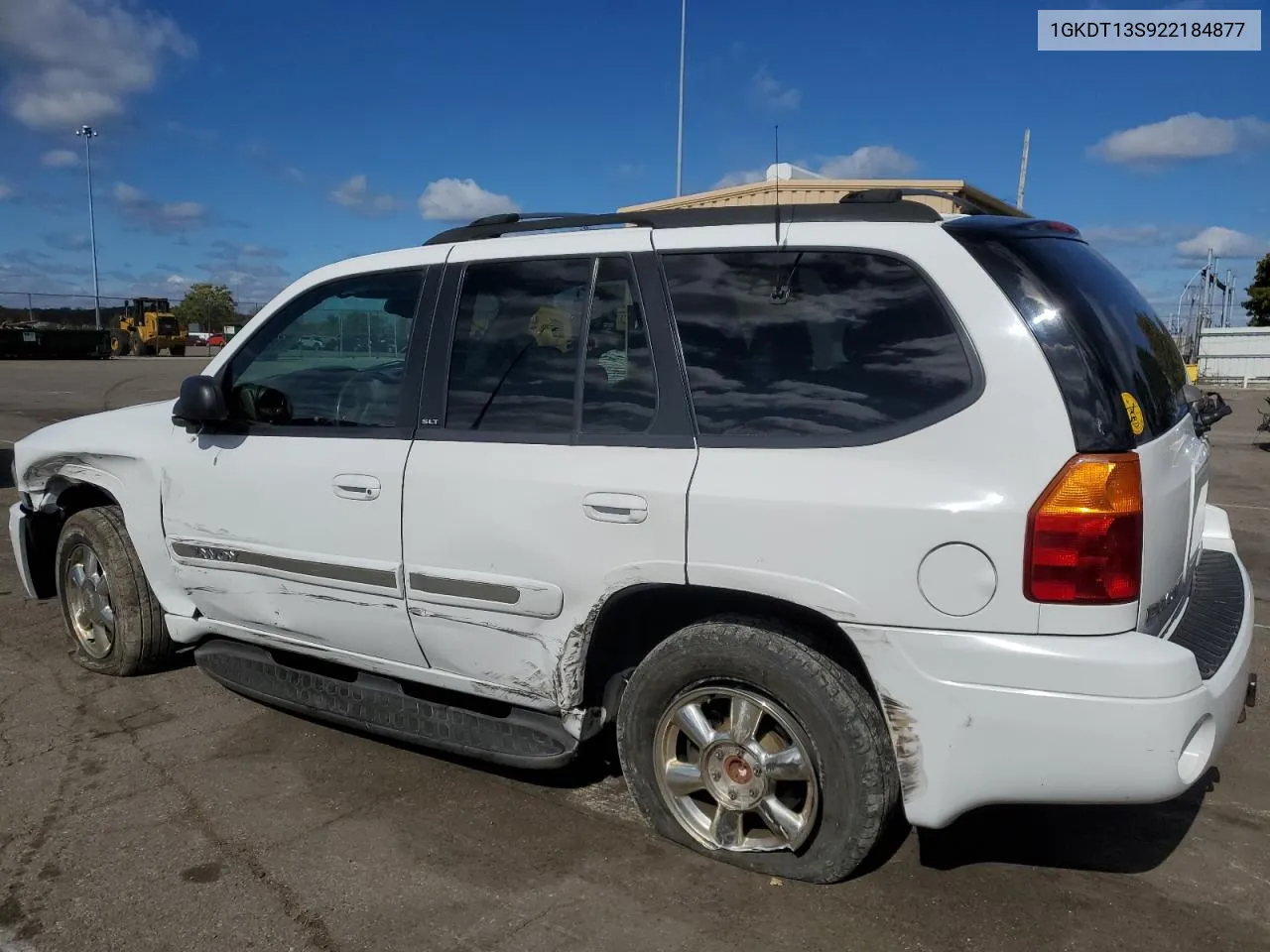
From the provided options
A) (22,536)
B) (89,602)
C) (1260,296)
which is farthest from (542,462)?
(1260,296)

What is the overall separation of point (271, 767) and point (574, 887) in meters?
1.42

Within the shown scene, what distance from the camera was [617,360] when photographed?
3.06 m

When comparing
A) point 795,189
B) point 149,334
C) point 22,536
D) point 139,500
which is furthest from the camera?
point 149,334

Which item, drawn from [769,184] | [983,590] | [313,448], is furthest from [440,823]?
[769,184]

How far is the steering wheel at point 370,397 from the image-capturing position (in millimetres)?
3484

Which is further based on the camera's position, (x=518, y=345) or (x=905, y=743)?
(x=518, y=345)

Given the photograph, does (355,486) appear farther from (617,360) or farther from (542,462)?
(617,360)

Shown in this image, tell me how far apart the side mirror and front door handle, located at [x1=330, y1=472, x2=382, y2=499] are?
25.0 inches

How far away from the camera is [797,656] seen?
269 centimetres

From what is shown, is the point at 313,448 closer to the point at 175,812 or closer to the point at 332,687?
the point at 332,687

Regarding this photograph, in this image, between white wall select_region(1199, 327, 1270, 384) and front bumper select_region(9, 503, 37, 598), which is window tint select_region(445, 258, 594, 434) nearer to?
front bumper select_region(9, 503, 37, 598)

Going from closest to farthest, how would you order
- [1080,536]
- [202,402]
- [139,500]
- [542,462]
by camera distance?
1. [1080,536]
2. [542,462]
3. [202,402]
4. [139,500]

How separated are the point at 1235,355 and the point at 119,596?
136 ft

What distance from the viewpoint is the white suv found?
7.95 feet
